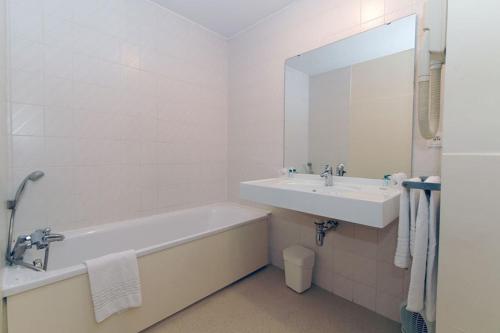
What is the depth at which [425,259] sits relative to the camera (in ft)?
3.43

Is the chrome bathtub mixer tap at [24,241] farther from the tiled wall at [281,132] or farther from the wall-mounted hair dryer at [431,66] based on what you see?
the wall-mounted hair dryer at [431,66]

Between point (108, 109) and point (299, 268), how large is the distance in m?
2.04

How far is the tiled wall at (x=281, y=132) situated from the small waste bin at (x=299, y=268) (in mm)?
118

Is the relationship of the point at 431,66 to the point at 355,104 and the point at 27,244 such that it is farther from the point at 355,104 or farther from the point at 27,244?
the point at 27,244

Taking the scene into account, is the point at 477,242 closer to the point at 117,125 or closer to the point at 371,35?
the point at 371,35

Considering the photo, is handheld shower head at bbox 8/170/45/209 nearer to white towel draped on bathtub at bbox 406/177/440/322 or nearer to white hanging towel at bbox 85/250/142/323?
white hanging towel at bbox 85/250/142/323

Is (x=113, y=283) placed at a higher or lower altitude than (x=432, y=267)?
lower

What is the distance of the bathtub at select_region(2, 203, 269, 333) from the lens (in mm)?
1120

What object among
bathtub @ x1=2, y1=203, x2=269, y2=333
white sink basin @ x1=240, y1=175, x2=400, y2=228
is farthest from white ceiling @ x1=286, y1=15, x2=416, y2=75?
bathtub @ x1=2, y1=203, x2=269, y2=333

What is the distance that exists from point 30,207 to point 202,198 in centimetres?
140

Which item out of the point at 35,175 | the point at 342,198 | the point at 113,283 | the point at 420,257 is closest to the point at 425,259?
the point at 420,257

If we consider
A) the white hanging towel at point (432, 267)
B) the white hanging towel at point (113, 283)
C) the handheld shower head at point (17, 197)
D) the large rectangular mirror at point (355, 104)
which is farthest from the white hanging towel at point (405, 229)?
the handheld shower head at point (17, 197)

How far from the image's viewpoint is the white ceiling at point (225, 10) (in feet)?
6.76

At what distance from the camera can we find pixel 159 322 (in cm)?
157
